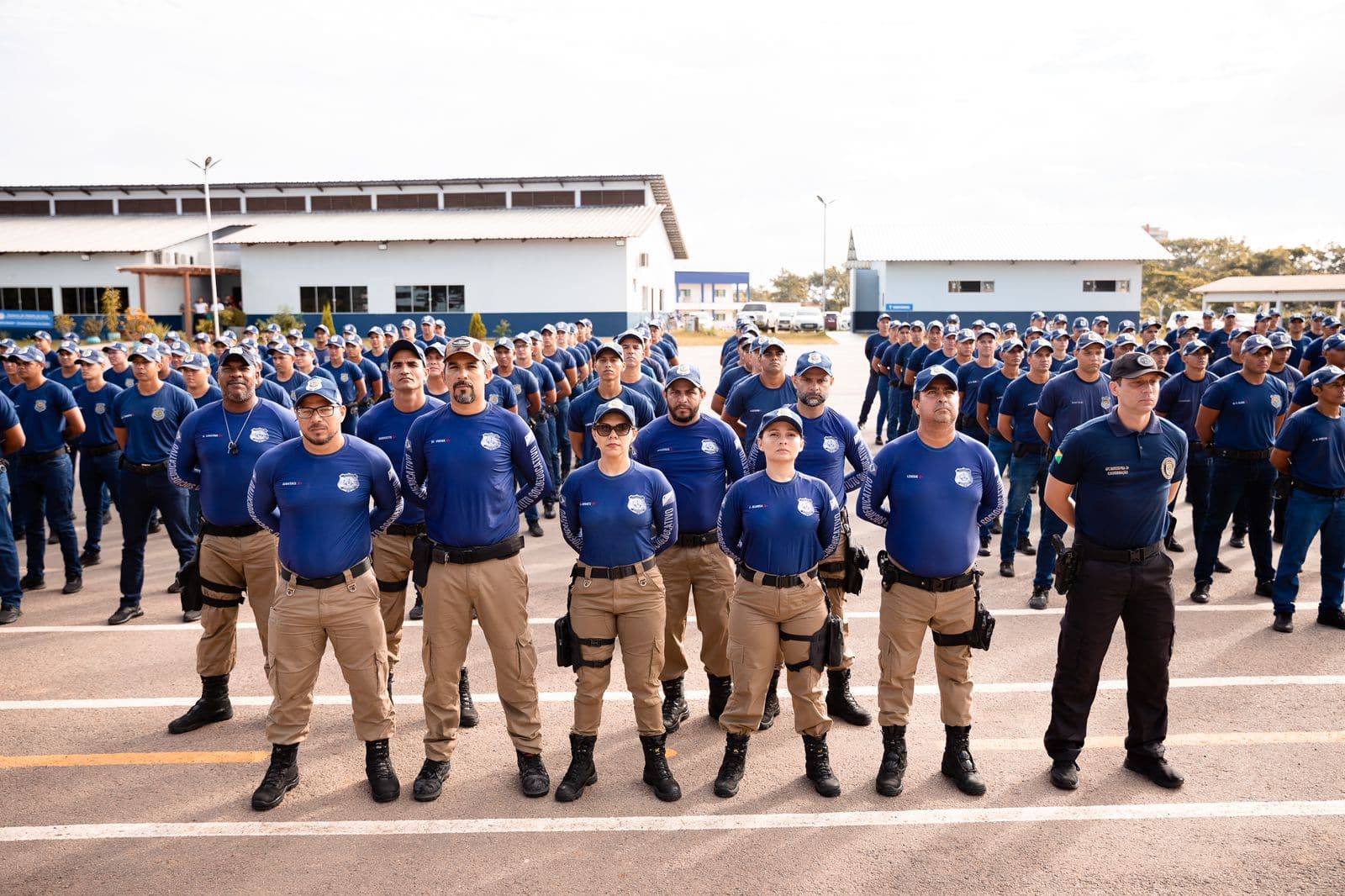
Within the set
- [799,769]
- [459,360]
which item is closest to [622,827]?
[799,769]

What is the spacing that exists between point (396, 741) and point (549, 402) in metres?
7.72

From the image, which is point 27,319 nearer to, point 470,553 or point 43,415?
point 43,415

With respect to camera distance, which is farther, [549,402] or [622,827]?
[549,402]

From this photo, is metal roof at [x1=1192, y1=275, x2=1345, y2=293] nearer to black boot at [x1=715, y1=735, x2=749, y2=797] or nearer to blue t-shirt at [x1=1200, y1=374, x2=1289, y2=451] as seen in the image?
blue t-shirt at [x1=1200, y1=374, x2=1289, y2=451]

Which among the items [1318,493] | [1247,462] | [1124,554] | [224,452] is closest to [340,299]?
[224,452]

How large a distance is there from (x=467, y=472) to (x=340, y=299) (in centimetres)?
4265

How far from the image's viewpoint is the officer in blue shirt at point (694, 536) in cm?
587

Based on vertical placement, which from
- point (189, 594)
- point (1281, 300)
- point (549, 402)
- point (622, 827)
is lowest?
point (622, 827)

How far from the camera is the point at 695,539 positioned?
588cm

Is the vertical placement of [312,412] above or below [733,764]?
above

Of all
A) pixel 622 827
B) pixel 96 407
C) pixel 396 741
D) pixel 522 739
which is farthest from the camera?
pixel 96 407

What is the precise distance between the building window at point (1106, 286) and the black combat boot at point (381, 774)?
51.3m

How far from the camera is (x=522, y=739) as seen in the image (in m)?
5.18

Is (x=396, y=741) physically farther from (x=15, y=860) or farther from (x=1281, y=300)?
(x=1281, y=300)
